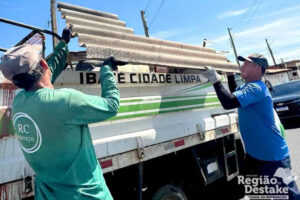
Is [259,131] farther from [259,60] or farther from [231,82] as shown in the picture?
[231,82]

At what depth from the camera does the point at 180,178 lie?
3057 millimetres

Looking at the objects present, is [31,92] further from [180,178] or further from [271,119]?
[271,119]

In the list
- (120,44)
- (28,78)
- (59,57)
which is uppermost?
(120,44)

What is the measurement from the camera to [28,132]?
1.46 meters

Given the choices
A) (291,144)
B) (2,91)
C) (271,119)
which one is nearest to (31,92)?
(2,91)

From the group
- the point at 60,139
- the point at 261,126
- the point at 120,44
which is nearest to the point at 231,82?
the point at 261,126

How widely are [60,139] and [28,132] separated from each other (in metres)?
0.21

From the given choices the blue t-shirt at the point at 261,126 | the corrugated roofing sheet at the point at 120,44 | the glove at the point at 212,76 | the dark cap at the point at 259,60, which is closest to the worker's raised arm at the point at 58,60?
the corrugated roofing sheet at the point at 120,44

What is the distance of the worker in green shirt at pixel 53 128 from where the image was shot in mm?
1403

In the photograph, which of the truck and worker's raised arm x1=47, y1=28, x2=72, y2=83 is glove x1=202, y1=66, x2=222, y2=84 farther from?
worker's raised arm x1=47, y1=28, x2=72, y2=83

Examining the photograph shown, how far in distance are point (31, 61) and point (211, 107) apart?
271 centimetres

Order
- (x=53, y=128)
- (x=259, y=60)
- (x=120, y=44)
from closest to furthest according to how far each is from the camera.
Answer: (x=53, y=128)
(x=120, y=44)
(x=259, y=60)

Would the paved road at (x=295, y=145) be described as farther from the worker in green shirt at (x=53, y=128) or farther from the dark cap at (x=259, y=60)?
the worker in green shirt at (x=53, y=128)

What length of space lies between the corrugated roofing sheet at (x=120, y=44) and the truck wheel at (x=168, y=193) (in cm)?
135
